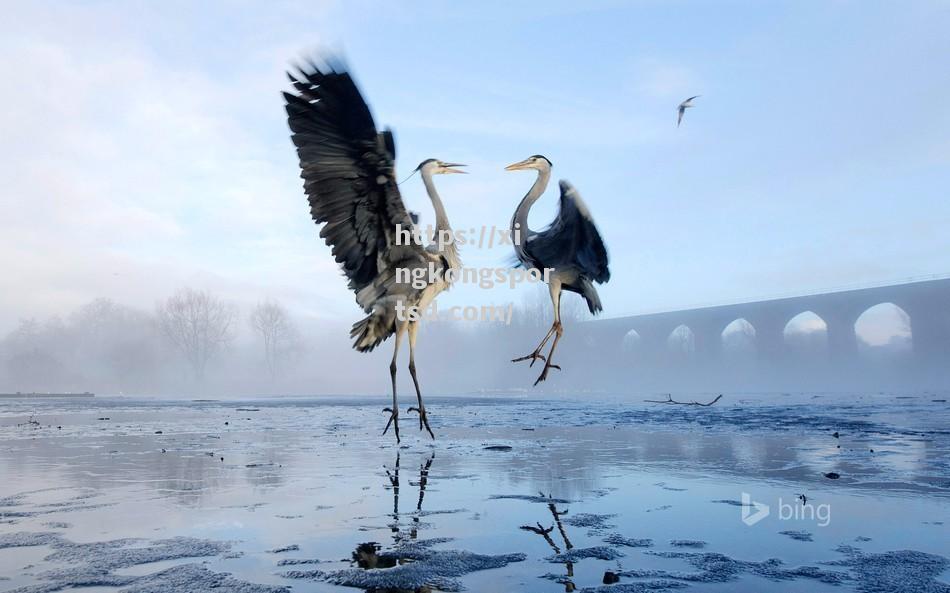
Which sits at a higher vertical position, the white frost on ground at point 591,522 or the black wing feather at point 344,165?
the black wing feather at point 344,165

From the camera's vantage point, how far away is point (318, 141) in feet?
15.7

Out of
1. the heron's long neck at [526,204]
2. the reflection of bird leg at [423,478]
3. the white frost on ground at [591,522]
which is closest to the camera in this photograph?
the white frost on ground at [591,522]

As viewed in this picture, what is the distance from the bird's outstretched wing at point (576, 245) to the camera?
5098 millimetres

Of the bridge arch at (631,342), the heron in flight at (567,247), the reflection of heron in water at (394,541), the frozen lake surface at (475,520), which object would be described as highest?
the bridge arch at (631,342)

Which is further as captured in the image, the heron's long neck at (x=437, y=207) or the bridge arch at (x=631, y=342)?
the bridge arch at (x=631, y=342)

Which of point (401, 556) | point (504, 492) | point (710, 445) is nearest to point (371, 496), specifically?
point (504, 492)

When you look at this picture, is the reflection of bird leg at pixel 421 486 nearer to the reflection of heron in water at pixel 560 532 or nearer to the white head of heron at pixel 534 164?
the reflection of heron in water at pixel 560 532

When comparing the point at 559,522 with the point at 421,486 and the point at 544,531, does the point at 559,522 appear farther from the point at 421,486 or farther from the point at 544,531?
the point at 421,486

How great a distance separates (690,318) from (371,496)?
72.7 m

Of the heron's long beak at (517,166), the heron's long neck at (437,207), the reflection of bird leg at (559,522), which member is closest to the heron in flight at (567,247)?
the heron's long beak at (517,166)

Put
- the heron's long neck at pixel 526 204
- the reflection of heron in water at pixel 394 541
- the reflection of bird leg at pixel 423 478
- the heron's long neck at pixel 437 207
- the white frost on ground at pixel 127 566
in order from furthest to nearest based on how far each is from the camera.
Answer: the heron's long neck at pixel 437 207 < the heron's long neck at pixel 526 204 < the reflection of bird leg at pixel 423 478 < the reflection of heron in water at pixel 394 541 < the white frost on ground at pixel 127 566

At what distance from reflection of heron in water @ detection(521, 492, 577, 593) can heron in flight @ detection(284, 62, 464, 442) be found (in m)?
1.21

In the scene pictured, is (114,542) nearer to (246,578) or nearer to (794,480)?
(246,578)

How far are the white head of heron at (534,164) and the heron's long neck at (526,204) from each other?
0.04m
